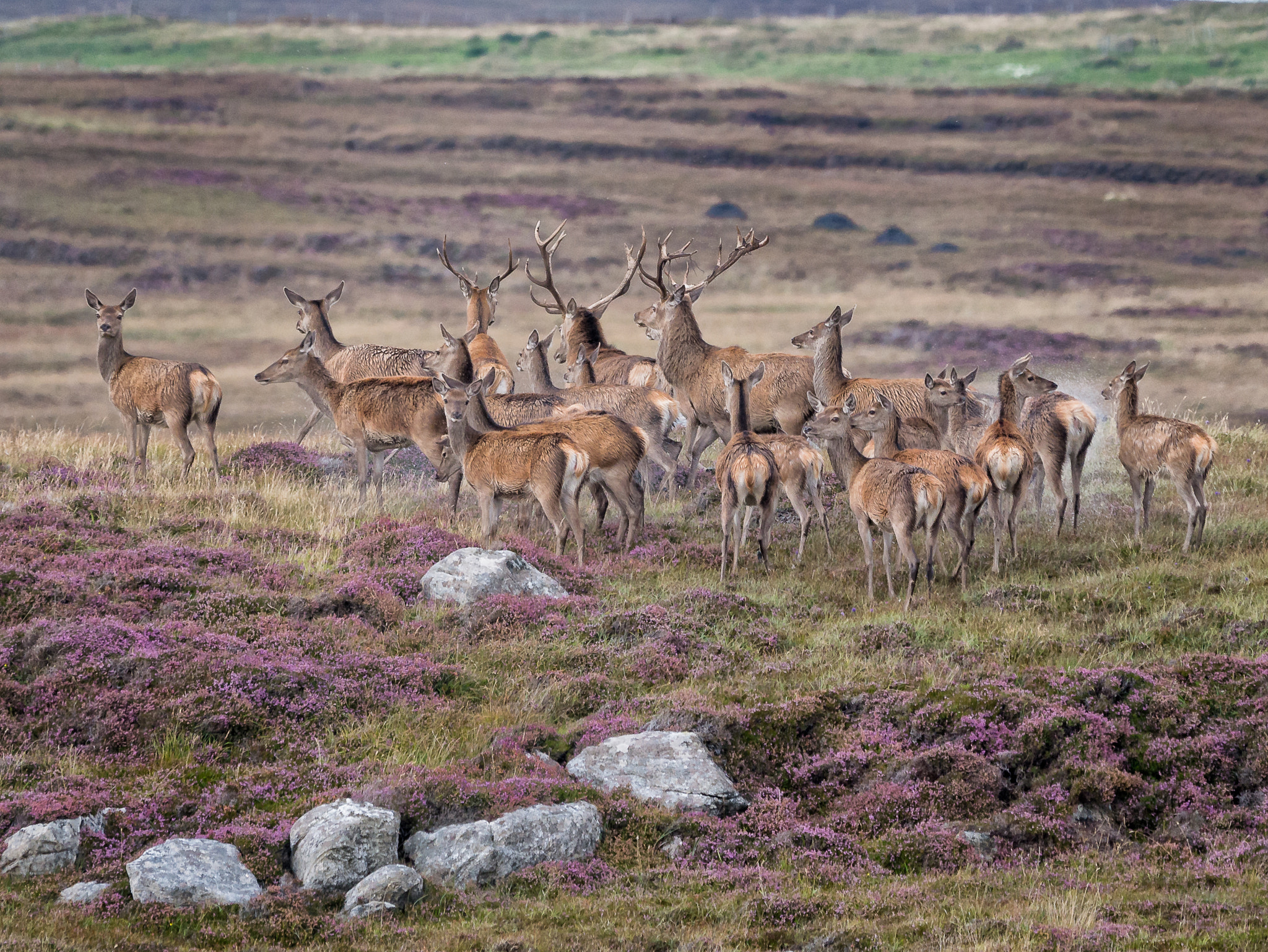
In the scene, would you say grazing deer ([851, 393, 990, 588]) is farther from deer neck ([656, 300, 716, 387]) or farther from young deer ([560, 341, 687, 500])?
deer neck ([656, 300, 716, 387])

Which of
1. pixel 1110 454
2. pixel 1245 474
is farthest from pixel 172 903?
pixel 1110 454

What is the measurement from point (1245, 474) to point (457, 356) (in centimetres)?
1012

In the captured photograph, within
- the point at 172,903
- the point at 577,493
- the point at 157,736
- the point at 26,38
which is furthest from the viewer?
the point at 26,38

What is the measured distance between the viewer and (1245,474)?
1884 centimetres

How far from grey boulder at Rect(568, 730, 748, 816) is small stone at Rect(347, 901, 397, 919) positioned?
195cm

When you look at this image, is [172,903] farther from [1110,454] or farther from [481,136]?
[481,136]

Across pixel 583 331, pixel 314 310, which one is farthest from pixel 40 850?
pixel 583 331

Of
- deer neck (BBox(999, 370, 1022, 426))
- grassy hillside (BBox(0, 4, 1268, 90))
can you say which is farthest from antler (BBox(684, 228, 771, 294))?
grassy hillside (BBox(0, 4, 1268, 90))

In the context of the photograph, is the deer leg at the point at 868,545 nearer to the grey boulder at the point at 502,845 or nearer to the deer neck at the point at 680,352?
the grey boulder at the point at 502,845

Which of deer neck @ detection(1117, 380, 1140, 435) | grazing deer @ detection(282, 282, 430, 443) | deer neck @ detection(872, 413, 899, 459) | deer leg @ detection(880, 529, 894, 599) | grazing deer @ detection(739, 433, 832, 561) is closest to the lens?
deer leg @ detection(880, 529, 894, 599)

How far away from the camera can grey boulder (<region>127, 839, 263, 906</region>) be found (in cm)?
830

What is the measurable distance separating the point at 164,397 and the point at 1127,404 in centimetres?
1113

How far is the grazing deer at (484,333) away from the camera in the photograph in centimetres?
1984

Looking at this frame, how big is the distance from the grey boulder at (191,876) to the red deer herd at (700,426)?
21.2 feet
